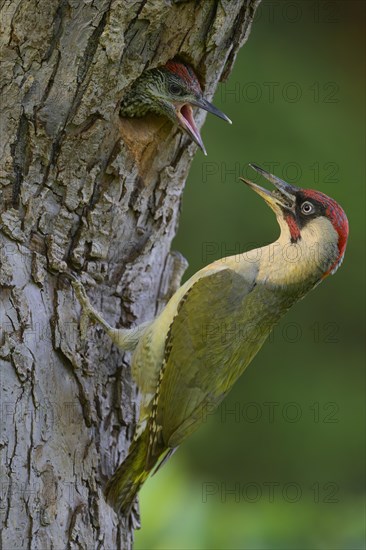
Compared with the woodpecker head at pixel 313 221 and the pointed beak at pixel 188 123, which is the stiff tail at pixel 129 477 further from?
the pointed beak at pixel 188 123

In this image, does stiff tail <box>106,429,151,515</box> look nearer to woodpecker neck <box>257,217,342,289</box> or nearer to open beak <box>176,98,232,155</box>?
woodpecker neck <box>257,217,342,289</box>

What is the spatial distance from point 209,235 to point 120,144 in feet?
7.65

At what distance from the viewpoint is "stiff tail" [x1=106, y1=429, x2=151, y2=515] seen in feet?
12.0

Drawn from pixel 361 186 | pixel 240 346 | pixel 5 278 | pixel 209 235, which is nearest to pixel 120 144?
pixel 5 278

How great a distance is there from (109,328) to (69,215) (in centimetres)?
49

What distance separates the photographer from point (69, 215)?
3.63 metres

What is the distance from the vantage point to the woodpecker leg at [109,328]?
365 cm

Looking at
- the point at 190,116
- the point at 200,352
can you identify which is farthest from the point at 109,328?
the point at 190,116

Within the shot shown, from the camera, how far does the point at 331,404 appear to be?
20.1 feet

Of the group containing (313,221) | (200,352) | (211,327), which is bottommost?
(200,352)

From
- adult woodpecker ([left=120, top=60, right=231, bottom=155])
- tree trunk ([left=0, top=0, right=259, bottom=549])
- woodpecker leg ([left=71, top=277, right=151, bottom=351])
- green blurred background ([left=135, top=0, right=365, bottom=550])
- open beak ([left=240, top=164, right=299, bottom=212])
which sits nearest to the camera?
tree trunk ([left=0, top=0, right=259, bottom=549])

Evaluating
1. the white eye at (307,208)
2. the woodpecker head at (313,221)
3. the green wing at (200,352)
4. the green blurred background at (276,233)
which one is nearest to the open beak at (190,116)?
the woodpecker head at (313,221)

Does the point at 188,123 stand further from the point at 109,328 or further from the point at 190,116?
the point at 109,328

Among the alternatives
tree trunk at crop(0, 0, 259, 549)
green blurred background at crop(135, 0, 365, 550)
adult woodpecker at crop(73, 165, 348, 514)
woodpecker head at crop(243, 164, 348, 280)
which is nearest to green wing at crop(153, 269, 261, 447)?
adult woodpecker at crop(73, 165, 348, 514)
